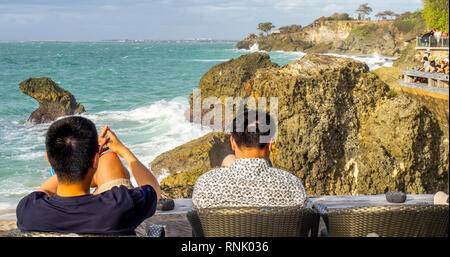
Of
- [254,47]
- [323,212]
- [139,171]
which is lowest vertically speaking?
[323,212]

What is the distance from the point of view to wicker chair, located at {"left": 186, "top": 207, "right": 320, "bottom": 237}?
238cm

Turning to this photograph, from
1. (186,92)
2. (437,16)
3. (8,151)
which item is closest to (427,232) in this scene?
(8,151)

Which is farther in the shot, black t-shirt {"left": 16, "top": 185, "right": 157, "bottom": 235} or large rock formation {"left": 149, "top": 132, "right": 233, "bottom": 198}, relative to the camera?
large rock formation {"left": 149, "top": 132, "right": 233, "bottom": 198}

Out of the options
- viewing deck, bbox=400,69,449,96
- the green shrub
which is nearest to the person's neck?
viewing deck, bbox=400,69,449,96

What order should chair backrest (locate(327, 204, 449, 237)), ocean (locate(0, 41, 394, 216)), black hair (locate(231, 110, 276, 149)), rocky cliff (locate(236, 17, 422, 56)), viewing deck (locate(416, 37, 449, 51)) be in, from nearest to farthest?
chair backrest (locate(327, 204, 449, 237)), black hair (locate(231, 110, 276, 149)), viewing deck (locate(416, 37, 449, 51)), ocean (locate(0, 41, 394, 216)), rocky cliff (locate(236, 17, 422, 56))

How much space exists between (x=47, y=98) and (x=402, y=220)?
74.8ft

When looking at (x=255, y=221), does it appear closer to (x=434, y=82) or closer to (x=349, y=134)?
(x=349, y=134)

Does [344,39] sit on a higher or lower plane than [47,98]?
higher

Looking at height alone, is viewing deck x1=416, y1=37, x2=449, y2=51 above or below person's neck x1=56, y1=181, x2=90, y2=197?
above

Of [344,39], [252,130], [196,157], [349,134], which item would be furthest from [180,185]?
[344,39]

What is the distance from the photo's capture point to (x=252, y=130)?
2.80 meters

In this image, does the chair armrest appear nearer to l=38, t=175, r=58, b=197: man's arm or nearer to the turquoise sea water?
l=38, t=175, r=58, b=197: man's arm

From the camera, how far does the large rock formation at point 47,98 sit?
22.6m

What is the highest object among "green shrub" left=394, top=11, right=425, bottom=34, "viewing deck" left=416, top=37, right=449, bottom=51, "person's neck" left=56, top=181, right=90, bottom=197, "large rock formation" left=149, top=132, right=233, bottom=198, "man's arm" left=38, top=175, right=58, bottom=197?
"green shrub" left=394, top=11, right=425, bottom=34
